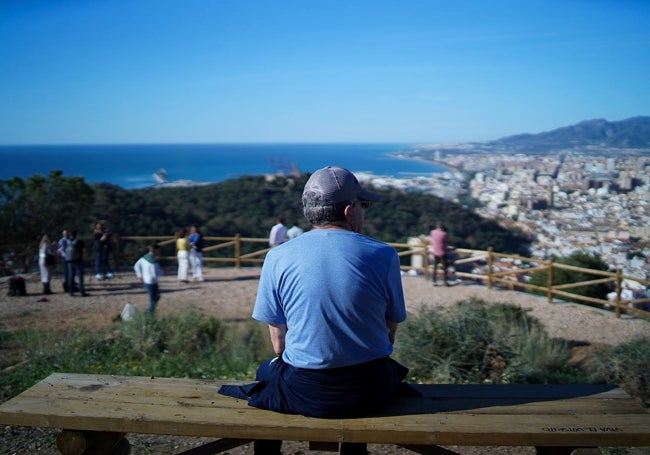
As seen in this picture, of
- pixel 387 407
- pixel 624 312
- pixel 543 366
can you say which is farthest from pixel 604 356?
pixel 624 312

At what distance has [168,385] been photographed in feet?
9.31

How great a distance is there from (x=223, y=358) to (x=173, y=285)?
8.06 metres

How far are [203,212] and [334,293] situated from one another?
81.2ft

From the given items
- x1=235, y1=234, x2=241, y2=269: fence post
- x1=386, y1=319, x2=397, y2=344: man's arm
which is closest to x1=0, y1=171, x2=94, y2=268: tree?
x1=235, y1=234, x2=241, y2=269: fence post

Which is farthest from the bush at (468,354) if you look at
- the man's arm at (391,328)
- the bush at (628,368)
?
the man's arm at (391,328)

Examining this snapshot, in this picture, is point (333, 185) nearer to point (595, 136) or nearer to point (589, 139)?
point (589, 139)

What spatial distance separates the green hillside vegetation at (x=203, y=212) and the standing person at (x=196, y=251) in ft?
10.7

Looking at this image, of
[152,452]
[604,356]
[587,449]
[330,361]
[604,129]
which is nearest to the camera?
[330,361]

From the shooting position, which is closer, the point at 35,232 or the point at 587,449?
the point at 587,449

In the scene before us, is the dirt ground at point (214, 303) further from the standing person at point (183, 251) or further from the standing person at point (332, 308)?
the standing person at point (332, 308)

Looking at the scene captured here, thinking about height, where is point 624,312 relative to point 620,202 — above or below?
below

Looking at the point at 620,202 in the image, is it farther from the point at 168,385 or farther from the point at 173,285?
the point at 168,385

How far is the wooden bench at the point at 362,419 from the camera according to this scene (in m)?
2.26

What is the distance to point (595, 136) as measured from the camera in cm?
2216
